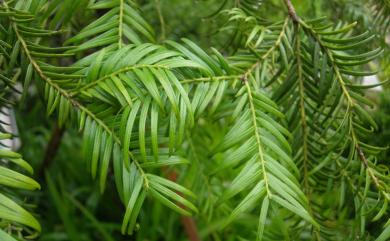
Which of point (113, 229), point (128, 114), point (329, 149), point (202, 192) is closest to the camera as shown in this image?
point (128, 114)

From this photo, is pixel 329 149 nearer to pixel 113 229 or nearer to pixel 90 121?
pixel 90 121

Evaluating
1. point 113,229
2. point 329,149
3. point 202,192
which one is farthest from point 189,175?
point 113,229

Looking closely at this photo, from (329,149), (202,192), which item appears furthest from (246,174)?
(202,192)

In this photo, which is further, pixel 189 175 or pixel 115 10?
pixel 189 175

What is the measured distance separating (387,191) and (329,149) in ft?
0.26

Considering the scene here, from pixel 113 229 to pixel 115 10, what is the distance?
117 centimetres

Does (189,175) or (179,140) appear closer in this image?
(179,140)

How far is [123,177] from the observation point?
0.45 m

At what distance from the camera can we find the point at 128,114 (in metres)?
0.44

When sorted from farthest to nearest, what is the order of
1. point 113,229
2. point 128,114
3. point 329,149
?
1. point 113,229
2. point 329,149
3. point 128,114

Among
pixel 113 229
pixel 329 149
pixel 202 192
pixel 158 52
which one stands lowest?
pixel 113 229

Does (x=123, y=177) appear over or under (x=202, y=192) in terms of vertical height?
over

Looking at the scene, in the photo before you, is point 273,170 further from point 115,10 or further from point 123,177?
point 115,10

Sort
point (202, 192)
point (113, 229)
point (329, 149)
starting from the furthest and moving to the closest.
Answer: point (113, 229) → point (202, 192) → point (329, 149)
